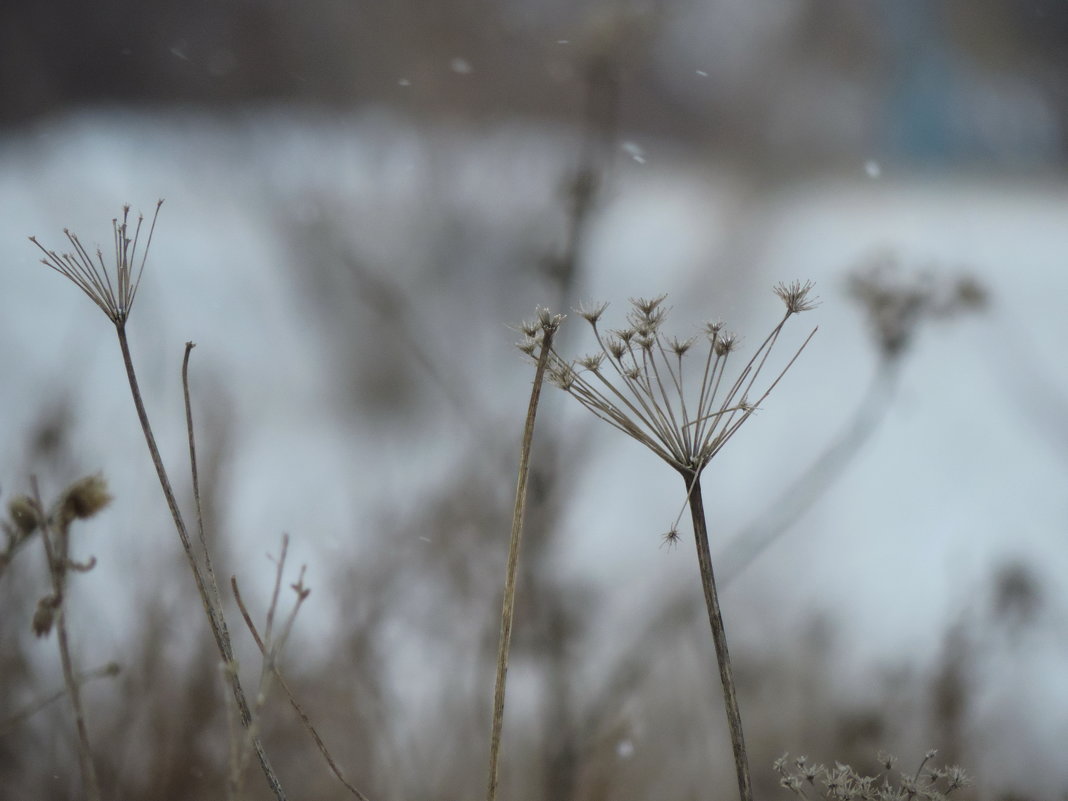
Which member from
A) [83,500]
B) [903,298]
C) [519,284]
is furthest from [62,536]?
[519,284]

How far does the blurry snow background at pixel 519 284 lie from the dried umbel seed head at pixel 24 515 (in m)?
0.69

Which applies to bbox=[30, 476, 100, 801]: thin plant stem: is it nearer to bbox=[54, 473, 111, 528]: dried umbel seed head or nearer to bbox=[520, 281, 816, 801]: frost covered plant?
bbox=[54, 473, 111, 528]: dried umbel seed head

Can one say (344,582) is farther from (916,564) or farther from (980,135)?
(980,135)

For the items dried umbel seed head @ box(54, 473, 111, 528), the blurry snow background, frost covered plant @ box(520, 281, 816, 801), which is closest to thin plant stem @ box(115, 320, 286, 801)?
dried umbel seed head @ box(54, 473, 111, 528)

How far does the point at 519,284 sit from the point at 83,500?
0.84 m

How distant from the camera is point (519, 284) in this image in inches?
42.6

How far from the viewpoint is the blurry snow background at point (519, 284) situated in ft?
3.26

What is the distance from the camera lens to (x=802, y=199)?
108cm

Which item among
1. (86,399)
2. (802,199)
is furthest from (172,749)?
(802,199)

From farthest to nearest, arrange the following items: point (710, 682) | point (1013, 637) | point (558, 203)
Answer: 1. point (558, 203)
2. point (710, 682)
3. point (1013, 637)

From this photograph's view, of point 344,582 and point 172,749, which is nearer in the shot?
point 172,749

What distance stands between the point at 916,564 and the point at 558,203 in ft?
2.23

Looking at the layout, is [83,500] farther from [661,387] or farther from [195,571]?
[661,387]

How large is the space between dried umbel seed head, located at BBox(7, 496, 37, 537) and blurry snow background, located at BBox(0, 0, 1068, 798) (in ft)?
2.28
